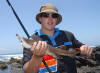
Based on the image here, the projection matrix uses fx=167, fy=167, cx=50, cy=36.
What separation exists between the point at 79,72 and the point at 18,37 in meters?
13.9

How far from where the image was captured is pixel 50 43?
5586mm

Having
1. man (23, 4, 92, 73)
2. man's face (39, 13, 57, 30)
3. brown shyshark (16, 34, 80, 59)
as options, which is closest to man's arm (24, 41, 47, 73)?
man (23, 4, 92, 73)

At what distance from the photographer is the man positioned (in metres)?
4.84

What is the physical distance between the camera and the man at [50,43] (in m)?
4.84

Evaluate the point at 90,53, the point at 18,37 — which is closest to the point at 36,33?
the point at 18,37

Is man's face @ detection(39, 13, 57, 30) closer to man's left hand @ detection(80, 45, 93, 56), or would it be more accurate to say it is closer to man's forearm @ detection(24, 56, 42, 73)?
man's left hand @ detection(80, 45, 93, 56)

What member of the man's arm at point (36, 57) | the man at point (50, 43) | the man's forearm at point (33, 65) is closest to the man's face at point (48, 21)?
the man at point (50, 43)

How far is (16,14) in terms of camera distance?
5.86 meters

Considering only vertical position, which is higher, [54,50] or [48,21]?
[48,21]

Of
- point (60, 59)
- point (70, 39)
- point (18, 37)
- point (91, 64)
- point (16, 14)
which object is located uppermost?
point (16, 14)

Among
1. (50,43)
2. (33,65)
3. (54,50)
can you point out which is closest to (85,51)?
(54,50)

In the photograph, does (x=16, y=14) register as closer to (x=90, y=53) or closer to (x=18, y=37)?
(x=18, y=37)

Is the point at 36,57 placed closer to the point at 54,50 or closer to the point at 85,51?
the point at 54,50

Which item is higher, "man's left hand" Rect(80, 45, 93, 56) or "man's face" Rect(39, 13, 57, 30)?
"man's face" Rect(39, 13, 57, 30)
